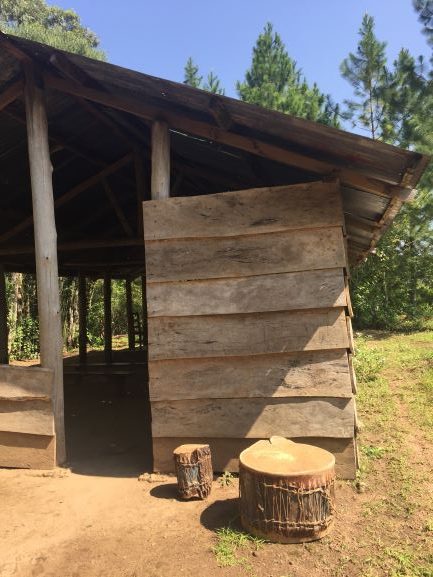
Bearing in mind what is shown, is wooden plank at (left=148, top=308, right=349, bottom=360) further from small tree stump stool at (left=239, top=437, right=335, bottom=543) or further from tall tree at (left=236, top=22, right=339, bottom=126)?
tall tree at (left=236, top=22, right=339, bottom=126)

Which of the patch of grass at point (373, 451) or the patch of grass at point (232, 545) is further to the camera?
the patch of grass at point (373, 451)

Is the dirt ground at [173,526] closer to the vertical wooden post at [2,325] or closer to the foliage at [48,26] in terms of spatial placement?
the vertical wooden post at [2,325]

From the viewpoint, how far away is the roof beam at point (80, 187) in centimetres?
714

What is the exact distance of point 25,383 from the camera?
466cm

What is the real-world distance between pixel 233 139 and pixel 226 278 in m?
1.35

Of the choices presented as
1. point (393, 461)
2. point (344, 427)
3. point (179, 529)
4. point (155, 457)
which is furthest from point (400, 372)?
point (179, 529)

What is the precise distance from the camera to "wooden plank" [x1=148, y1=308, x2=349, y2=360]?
408 cm

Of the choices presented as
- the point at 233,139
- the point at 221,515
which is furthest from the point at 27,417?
the point at 233,139

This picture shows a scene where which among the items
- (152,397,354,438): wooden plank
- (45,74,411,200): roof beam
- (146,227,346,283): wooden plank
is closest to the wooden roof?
(45,74,411,200): roof beam

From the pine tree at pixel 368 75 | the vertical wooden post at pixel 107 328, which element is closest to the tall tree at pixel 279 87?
the pine tree at pixel 368 75

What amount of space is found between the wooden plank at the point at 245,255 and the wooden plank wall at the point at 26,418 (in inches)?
64.3

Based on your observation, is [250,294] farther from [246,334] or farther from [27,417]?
[27,417]

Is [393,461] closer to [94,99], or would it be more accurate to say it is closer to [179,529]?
[179,529]

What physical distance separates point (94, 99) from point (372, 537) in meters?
4.60
